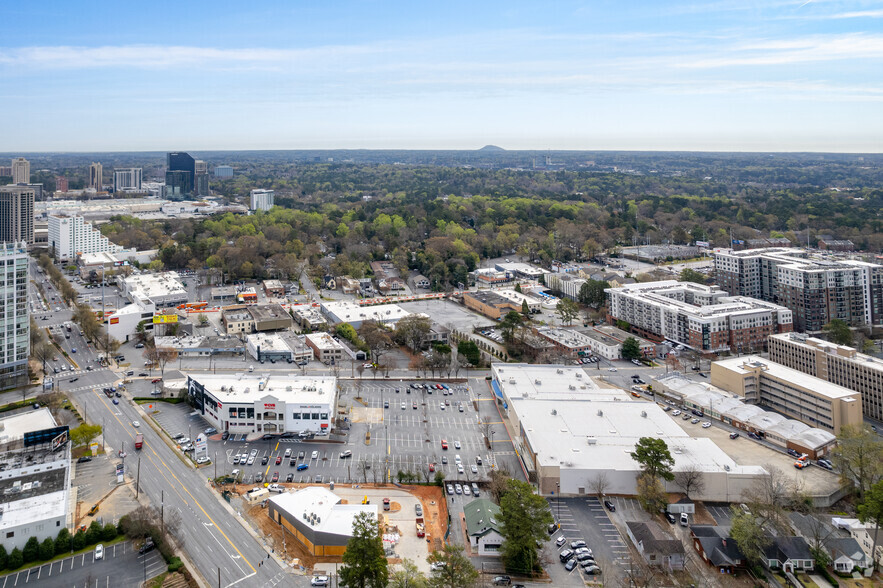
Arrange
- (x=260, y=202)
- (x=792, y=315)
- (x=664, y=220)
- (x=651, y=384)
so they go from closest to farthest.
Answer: (x=651, y=384), (x=792, y=315), (x=664, y=220), (x=260, y=202)

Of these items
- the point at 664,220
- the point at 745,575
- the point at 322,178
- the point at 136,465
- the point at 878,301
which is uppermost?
the point at 322,178

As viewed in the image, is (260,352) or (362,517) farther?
(260,352)

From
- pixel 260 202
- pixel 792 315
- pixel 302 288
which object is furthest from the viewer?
pixel 260 202

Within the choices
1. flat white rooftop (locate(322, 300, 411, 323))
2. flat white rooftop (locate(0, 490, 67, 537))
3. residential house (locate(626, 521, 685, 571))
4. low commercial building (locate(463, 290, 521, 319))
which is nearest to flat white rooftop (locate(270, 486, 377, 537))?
flat white rooftop (locate(0, 490, 67, 537))

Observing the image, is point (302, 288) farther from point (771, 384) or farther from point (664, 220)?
point (664, 220)

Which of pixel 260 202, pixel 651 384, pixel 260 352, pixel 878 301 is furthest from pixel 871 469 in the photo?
pixel 260 202

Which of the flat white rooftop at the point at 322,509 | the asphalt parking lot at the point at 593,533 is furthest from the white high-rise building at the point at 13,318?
the asphalt parking lot at the point at 593,533

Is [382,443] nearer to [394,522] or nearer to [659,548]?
[394,522]

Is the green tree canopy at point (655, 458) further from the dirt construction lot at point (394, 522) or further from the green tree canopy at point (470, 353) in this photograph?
Answer: the green tree canopy at point (470, 353)
